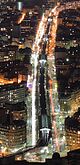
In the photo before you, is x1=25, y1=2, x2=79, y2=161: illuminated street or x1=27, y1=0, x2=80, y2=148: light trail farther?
x1=27, y1=0, x2=80, y2=148: light trail

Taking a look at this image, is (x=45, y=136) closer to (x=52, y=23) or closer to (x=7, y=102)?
(x=7, y=102)

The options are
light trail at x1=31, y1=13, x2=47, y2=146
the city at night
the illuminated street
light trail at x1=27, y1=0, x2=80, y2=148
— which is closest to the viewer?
the city at night

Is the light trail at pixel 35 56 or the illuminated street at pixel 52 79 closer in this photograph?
the illuminated street at pixel 52 79

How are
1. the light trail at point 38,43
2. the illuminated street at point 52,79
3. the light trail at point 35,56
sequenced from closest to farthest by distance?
the illuminated street at point 52,79, the light trail at point 35,56, the light trail at point 38,43

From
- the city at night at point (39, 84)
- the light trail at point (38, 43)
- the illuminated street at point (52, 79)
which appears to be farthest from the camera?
the light trail at point (38, 43)

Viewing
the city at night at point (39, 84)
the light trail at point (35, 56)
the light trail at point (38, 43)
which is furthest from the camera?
the light trail at point (38, 43)

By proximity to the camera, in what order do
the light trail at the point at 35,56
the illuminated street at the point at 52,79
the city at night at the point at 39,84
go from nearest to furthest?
1. the city at night at the point at 39,84
2. the illuminated street at the point at 52,79
3. the light trail at the point at 35,56

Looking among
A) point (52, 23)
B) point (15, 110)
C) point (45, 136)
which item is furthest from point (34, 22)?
point (45, 136)

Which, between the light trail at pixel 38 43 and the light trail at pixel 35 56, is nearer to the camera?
the light trail at pixel 35 56
